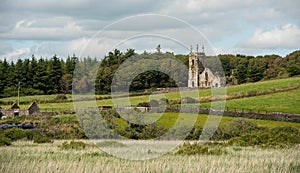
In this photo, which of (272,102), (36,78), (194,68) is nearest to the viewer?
(272,102)

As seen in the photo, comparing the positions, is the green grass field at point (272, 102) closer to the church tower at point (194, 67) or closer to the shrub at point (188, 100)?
the shrub at point (188, 100)

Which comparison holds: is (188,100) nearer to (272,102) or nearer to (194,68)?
(272,102)

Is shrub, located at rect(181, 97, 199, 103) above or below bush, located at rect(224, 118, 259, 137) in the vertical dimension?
above

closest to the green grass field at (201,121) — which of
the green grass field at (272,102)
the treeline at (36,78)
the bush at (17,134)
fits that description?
the green grass field at (272,102)

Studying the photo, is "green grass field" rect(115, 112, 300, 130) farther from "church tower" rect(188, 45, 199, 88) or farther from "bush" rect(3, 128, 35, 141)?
"church tower" rect(188, 45, 199, 88)

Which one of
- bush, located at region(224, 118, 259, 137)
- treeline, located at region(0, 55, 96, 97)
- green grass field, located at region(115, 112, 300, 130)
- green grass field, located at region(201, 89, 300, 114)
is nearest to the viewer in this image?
bush, located at region(224, 118, 259, 137)

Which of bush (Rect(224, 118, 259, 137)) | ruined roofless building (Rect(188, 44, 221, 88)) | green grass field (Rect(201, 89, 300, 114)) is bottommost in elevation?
bush (Rect(224, 118, 259, 137))

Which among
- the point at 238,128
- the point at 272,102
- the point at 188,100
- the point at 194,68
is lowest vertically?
the point at 238,128

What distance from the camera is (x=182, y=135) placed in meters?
31.9

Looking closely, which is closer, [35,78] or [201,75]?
[201,75]

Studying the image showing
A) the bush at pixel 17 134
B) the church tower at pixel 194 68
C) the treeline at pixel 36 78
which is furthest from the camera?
the treeline at pixel 36 78

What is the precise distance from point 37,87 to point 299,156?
10469 cm

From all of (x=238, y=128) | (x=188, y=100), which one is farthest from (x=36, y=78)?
(x=238, y=128)

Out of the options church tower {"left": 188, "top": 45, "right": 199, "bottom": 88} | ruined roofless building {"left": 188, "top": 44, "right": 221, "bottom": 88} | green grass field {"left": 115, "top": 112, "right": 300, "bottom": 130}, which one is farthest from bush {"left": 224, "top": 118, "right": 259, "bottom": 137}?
ruined roofless building {"left": 188, "top": 44, "right": 221, "bottom": 88}
